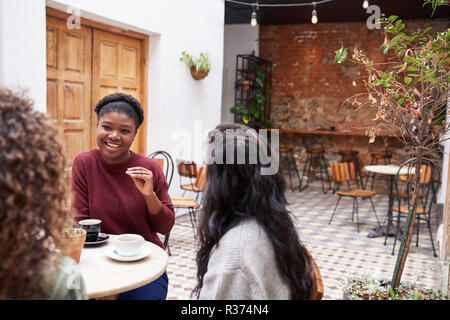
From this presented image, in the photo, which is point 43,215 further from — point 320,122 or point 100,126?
point 320,122

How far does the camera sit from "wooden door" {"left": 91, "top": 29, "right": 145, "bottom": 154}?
4336 mm

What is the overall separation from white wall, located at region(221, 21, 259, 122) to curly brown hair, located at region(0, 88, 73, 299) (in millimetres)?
8600

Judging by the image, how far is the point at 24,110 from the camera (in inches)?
32.3

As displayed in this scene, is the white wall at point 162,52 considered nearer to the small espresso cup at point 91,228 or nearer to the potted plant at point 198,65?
the potted plant at point 198,65

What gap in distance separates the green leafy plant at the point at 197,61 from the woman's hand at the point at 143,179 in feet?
12.8

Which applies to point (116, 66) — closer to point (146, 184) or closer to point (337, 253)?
point (337, 253)

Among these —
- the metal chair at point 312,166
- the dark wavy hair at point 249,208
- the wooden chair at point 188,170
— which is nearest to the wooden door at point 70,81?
the wooden chair at point 188,170

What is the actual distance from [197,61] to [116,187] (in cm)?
400

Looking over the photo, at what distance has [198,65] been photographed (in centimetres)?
559

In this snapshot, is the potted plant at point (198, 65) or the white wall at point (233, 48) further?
the white wall at point (233, 48)

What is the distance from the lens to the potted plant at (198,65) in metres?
5.54
